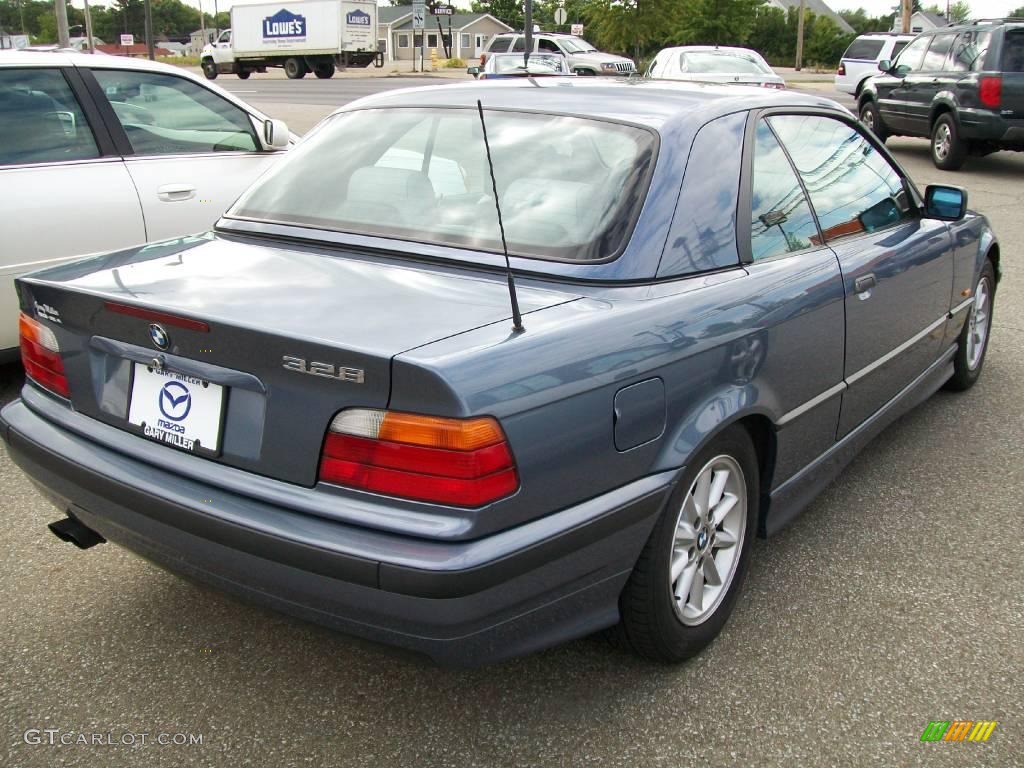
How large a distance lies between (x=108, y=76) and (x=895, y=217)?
3.85 meters

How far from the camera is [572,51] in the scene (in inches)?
1210

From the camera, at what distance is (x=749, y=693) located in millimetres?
2598

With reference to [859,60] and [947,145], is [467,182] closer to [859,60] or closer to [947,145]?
[947,145]

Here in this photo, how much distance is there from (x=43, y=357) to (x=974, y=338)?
422cm

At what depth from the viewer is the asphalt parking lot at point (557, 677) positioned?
2.38m

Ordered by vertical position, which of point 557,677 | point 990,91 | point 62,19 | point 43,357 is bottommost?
point 557,677

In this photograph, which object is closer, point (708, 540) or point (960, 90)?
point (708, 540)

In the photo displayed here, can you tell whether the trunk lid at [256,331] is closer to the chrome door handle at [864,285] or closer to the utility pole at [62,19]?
the chrome door handle at [864,285]

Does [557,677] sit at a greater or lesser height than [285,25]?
lesser

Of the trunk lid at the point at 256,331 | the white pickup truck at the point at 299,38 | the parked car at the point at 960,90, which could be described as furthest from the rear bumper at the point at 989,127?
the white pickup truck at the point at 299,38

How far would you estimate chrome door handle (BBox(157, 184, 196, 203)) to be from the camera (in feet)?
16.4

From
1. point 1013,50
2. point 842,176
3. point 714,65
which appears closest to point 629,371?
point 842,176

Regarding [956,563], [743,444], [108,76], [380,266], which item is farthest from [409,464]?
[108,76]

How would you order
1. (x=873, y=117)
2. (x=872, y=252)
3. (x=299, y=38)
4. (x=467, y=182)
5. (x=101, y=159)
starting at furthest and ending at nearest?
1. (x=299, y=38)
2. (x=873, y=117)
3. (x=101, y=159)
4. (x=872, y=252)
5. (x=467, y=182)
